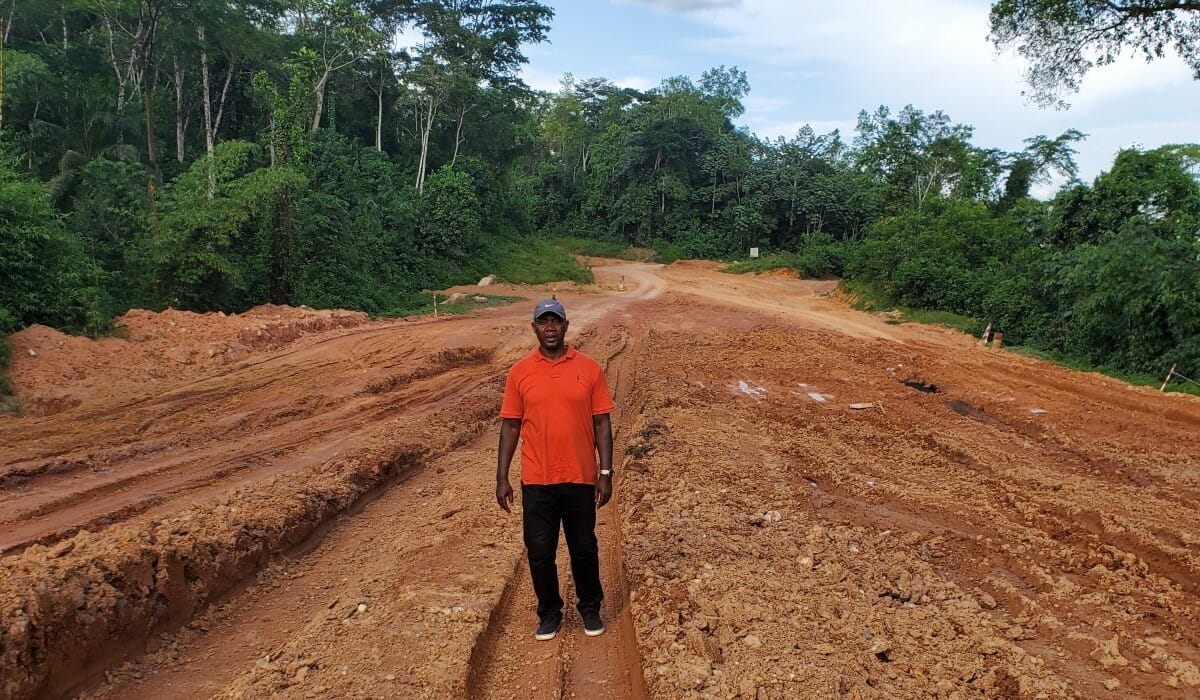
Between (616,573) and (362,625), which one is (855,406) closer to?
(616,573)

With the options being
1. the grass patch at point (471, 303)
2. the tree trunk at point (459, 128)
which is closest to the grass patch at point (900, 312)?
the grass patch at point (471, 303)

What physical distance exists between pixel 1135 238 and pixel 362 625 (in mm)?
15440

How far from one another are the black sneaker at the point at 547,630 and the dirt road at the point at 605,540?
0.22ft

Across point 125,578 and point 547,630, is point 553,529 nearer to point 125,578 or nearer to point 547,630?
point 547,630

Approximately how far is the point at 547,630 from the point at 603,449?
1.03 metres

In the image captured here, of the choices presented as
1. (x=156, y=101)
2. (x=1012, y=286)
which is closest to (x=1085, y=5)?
(x=1012, y=286)

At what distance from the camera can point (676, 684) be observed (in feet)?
10.4

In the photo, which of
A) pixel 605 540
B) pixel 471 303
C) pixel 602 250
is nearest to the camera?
pixel 605 540

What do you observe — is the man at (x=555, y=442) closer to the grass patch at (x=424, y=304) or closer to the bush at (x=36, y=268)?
the bush at (x=36, y=268)

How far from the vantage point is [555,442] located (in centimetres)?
339

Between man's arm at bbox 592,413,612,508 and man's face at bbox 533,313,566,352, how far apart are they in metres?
0.45

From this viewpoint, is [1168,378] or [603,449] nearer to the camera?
[603,449]

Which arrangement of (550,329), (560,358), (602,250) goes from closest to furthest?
(550,329), (560,358), (602,250)

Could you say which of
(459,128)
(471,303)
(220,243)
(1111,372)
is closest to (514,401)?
(220,243)
